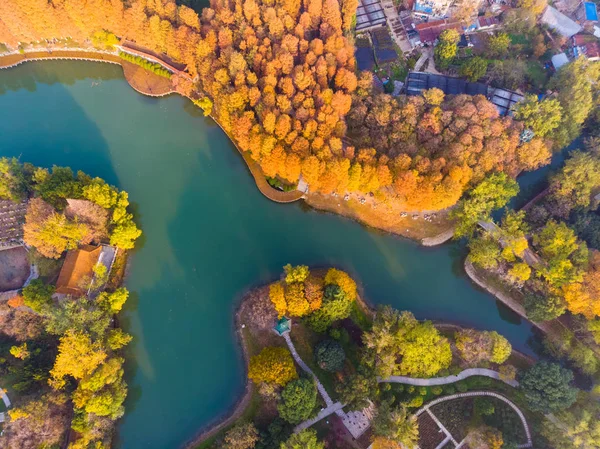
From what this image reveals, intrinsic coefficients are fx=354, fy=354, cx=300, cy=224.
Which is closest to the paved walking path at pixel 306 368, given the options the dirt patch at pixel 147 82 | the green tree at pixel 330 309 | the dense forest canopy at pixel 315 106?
the green tree at pixel 330 309

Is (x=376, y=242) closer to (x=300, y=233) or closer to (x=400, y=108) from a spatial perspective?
(x=300, y=233)

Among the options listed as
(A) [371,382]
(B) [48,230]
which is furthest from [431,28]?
(B) [48,230]

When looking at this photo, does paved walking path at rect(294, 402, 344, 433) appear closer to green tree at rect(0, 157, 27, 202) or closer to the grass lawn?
green tree at rect(0, 157, 27, 202)

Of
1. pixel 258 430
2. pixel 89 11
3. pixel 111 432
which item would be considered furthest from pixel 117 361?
pixel 89 11

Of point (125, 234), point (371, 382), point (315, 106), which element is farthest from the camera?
point (315, 106)

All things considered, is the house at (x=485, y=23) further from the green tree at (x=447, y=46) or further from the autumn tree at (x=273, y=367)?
the autumn tree at (x=273, y=367)

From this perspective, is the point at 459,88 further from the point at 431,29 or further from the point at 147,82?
the point at 147,82
